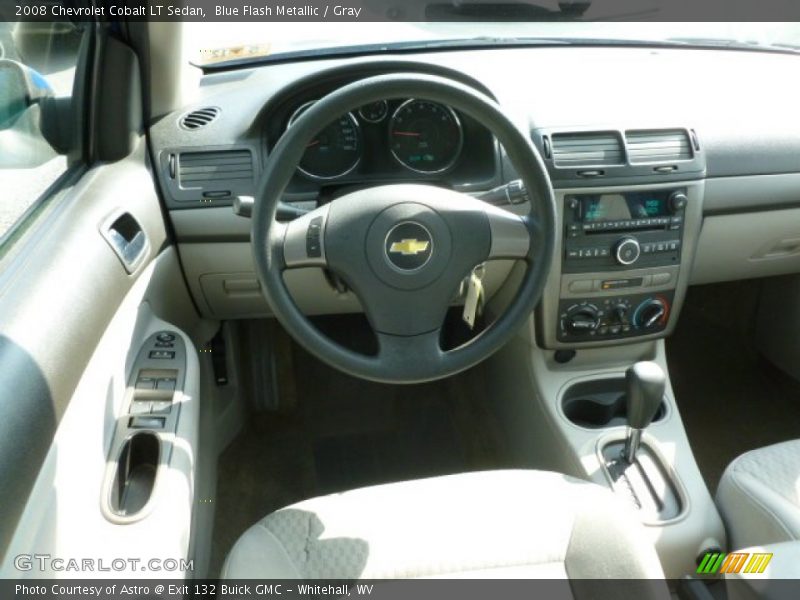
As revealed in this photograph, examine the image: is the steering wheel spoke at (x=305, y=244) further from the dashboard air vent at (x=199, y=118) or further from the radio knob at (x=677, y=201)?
the radio knob at (x=677, y=201)

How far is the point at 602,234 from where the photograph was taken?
185 centimetres

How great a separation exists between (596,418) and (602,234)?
0.53 metres

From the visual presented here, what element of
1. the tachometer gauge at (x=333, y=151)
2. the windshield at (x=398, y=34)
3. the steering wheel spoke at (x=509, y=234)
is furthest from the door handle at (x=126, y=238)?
the steering wheel spoke at (x=509, y=234)

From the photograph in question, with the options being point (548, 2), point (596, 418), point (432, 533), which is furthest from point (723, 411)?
point (432, 533)

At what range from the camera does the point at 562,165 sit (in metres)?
1.78

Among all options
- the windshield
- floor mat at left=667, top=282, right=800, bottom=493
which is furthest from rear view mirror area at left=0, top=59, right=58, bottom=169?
floor mat at left=667, top=282, right=800, bottom=493

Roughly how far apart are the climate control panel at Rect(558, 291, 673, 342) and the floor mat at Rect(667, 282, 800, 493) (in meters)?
0.68

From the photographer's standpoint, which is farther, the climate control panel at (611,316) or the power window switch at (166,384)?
the climate control panel at (611,316)

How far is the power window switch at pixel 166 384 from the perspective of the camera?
1.53 meters

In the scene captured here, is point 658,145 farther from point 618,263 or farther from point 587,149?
point 618,263

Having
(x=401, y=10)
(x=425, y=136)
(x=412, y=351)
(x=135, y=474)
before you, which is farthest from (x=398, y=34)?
(x=135, y=474)

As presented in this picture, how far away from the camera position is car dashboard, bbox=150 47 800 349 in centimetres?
178

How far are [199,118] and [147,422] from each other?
31.2 inches

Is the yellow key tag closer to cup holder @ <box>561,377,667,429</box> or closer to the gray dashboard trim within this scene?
cup holder @ <box>561,377,667,429</box>
